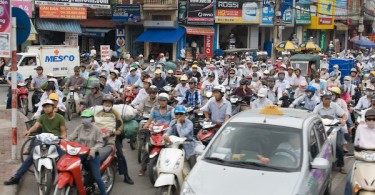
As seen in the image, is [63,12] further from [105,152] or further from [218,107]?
[105,152]

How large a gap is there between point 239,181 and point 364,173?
204cm

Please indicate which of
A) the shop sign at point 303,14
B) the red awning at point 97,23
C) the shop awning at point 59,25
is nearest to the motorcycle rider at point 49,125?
the shop awning at point 59,25

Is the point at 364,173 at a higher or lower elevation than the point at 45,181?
higher

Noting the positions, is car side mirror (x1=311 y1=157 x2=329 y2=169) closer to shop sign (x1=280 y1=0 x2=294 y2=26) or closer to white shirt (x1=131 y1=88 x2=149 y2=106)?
white shirt (x1=131 y1=88 x2=149 y2=106)

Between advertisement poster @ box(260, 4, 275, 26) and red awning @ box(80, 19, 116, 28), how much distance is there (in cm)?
1125

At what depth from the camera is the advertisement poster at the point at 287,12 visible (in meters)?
43.5

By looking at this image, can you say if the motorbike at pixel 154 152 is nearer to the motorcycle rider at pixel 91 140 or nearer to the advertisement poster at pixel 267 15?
the motorcycle rider at pixel 91 140

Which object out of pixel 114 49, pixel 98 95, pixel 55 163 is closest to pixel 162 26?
pixel 114 49

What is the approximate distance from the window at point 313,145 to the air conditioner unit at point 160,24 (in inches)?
1175

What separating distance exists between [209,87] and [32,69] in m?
10.7

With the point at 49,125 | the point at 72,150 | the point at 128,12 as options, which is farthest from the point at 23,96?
the point at 128,12

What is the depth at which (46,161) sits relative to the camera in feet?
26.0

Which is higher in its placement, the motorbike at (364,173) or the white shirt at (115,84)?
the white shirt at (115,84)

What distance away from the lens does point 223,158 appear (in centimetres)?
703
